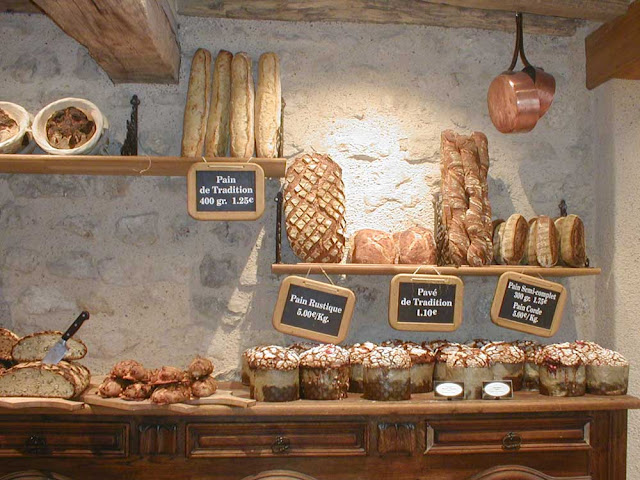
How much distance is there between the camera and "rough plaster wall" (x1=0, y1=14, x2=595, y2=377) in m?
2.81

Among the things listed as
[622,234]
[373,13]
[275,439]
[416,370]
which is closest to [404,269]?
[416,370]

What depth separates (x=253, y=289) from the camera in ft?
9.37

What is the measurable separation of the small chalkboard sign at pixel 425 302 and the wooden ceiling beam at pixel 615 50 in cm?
123

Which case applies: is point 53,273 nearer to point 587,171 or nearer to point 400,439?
point 400,439

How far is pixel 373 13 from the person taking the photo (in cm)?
288

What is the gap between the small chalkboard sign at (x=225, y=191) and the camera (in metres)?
2.52

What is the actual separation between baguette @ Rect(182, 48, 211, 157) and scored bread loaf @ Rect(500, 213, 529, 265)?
1378mm

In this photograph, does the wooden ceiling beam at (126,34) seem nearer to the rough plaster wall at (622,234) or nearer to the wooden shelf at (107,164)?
the wooden shelf at (107,164)

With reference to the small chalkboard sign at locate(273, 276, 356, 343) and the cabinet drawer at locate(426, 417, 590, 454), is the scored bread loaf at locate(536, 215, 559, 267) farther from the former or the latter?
the small chalkboard sign at locate(273, 276, 356, 343)

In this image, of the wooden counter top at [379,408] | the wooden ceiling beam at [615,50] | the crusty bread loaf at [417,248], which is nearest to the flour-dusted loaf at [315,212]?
the crusty bread loaf at [417,248]

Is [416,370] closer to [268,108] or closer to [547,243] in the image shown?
[547,243]

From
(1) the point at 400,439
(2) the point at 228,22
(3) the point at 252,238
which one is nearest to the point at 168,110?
(2) the point at 228,22

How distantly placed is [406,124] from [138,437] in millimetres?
1841

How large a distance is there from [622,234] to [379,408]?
1.48 m
